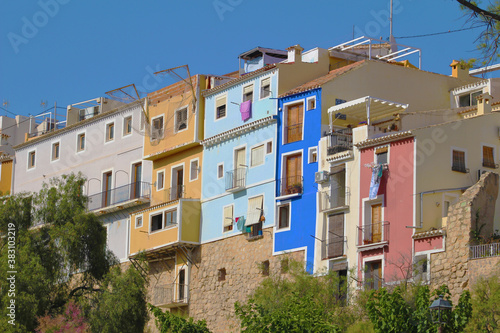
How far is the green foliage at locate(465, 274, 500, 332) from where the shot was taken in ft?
113

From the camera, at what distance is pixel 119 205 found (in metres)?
56.8

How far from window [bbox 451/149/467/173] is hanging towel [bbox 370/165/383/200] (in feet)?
9.16

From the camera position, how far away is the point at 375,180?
142 ft

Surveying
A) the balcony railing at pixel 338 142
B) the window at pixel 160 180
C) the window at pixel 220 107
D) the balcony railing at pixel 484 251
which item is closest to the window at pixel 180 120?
the window at pixel 220 107

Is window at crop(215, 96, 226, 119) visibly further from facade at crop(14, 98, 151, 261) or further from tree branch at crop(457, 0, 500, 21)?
tree branch at crop(457, 0, 500, 21)

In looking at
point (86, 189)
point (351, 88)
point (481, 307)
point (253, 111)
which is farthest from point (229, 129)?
point (481, 307)

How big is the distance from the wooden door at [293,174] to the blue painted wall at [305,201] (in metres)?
0.26

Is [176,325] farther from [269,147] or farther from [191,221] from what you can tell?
[191,221]

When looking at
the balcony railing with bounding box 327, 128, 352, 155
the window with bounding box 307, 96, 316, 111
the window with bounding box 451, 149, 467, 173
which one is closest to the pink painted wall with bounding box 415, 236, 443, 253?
the window with bounding box 451, 149, 467, 173

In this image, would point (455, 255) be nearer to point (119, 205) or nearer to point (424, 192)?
point (424, 192)

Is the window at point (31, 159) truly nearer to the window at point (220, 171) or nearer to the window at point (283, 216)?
the window at point (220, 171)

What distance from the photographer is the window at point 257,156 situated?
161 ft

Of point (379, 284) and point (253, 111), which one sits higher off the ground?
point (253, 111)

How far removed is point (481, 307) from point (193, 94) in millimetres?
22079
